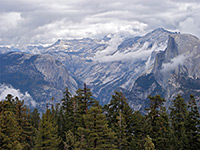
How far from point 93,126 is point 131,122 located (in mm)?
21352

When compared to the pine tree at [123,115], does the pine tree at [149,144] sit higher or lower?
lower

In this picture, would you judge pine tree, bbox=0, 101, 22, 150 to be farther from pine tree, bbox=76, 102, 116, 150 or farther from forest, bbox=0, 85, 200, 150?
pine tree, bbox=76, 102, 116, 150

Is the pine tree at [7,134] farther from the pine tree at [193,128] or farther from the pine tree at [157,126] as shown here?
the pine tree at [193,128]

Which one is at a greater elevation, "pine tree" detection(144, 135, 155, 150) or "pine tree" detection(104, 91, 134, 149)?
"pine tree" detection(104, 91, 134, 149)

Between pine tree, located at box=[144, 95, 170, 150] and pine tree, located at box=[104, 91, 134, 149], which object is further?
pine tree, located at box=[104, 91, 134, 149]

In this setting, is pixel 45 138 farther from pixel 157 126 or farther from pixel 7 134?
pixel 157 126

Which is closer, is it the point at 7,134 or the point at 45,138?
the point at 7,134

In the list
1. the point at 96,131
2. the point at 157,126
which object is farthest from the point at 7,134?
the point at 157,126

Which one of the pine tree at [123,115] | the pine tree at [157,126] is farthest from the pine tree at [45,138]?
the pine tree at [157,126]

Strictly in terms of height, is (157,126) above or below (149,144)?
above

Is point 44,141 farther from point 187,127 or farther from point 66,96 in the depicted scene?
point 187,127

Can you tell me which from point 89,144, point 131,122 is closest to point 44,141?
point 89,144

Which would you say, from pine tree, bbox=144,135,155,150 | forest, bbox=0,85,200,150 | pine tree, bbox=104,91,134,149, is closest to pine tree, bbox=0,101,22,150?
forest, bbox=0,85,200,150

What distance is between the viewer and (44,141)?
53.4 m
